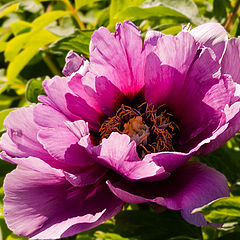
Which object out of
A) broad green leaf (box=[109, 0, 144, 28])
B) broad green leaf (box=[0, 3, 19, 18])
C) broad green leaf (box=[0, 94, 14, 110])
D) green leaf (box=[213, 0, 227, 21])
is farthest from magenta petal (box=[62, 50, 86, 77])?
broad green leaf (box=[0, 94, 14, 110])

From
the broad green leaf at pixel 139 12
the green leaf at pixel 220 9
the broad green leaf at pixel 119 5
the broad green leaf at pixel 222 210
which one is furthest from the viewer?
the green leaf at pixel 220 9

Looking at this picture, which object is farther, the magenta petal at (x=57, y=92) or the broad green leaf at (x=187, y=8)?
the broad green leaf at (x=187, y=8)

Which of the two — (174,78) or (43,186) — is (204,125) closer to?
(174,78)

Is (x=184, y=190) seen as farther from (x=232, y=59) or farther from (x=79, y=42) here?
(x=79, y=42)

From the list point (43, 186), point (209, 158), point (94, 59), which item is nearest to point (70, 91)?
point (94, 59)

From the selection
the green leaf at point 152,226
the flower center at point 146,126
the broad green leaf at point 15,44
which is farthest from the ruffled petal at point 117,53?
the broad green leaf at point 15,44

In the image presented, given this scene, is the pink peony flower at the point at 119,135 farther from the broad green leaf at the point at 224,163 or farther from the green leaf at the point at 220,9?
the green leaf at the point at 220,9

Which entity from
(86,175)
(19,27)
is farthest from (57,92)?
(19,27)

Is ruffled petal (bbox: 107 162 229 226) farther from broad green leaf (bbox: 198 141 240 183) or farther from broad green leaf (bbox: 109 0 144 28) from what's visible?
broad green leaf (bbox: 109 0 144 28)
